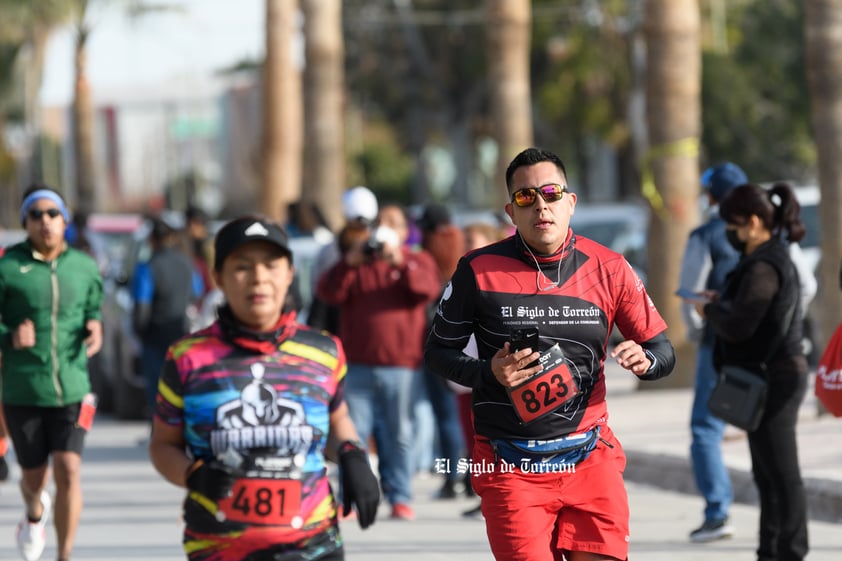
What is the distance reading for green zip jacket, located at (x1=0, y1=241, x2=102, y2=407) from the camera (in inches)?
360

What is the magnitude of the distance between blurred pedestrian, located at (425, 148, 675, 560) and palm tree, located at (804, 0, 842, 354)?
808 cm

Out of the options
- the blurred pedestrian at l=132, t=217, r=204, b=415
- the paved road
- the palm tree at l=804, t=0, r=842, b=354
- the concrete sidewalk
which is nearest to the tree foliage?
the concrete sidewalk

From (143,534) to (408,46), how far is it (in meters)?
45.6

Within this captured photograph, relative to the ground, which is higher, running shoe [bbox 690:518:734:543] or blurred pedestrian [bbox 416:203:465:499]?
blurred pedestrian [bbox 416:203:465:499]

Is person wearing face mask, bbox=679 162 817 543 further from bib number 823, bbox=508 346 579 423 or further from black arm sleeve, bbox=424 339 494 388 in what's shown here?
bib number 823, bbox=508 346 579 423

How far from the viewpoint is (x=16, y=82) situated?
206 ft

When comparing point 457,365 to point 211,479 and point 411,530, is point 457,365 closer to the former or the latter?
point 211,479

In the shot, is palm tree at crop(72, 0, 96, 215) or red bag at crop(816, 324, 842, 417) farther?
palm tree at crop(72, 0, 96, 215)

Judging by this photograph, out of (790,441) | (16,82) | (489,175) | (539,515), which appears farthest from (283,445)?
(489,175)

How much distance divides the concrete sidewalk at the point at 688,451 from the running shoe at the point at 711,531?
0.91m

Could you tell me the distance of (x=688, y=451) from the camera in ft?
41.2

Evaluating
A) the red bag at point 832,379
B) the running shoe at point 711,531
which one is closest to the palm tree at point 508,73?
the running shoe at point 711,531

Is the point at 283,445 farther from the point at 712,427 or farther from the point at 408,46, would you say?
the point at 408,46

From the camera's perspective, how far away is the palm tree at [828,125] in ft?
45.4
